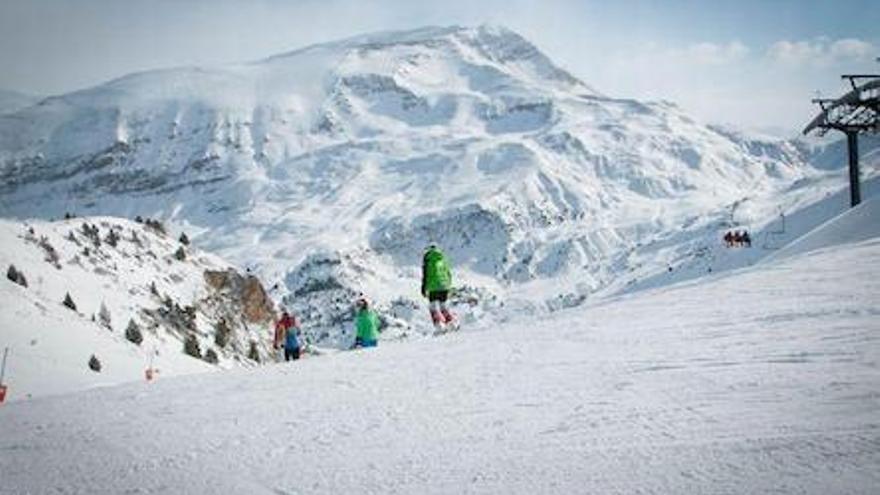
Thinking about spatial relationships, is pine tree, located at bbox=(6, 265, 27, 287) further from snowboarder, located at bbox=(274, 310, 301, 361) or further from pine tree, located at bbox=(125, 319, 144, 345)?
snowboarder, located at bbox=(274, 310, 301, 361)

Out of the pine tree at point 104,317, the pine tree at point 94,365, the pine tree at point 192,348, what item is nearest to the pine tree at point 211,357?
the pine tree at point 192,348

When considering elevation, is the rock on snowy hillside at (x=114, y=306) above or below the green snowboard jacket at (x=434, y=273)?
below

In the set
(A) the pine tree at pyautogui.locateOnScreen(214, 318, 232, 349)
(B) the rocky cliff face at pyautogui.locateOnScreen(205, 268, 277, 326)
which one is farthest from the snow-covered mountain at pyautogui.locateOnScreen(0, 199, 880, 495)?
(B) the rocky cliff face at pyautogui.locateOnScreen(205, 268, 277, 326)

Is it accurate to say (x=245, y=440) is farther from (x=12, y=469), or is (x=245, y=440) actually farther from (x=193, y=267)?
(x=193, y=267)

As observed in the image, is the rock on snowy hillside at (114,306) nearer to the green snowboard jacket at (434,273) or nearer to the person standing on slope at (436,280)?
the person standing on slope at (436,280)

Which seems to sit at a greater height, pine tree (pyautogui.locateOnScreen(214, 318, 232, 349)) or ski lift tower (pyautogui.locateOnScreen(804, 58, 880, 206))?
ski lift tower (pyautogui.locateOnScreen(804, 58, 880, 206))

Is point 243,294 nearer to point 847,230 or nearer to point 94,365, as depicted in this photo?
point 94,365

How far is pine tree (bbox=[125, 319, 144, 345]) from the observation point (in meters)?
38.8

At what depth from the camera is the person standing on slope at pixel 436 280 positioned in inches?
676

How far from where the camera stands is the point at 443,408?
311 inches

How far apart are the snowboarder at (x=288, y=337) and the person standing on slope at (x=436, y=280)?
200 inches

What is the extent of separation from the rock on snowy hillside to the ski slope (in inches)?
778

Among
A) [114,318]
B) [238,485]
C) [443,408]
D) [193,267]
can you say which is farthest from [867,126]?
[193,267]

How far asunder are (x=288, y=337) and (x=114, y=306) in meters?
26.5
